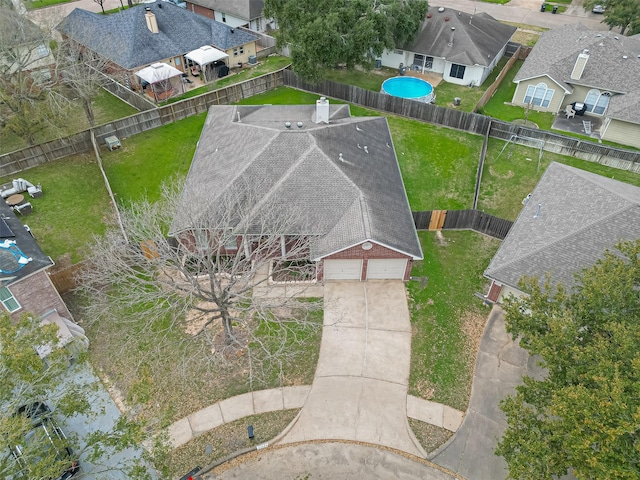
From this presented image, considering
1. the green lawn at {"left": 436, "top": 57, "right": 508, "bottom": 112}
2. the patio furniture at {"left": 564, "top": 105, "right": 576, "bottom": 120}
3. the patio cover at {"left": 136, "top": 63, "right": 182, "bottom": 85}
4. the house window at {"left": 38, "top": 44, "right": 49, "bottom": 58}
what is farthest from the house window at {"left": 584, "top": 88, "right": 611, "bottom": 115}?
the house window at {"left": 38, "top": 44, "right": 49, "bottom": 58}

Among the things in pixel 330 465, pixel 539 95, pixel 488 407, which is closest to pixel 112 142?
pixel 330 465

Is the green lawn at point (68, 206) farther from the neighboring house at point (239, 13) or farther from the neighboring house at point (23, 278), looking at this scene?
the neighboring house at point (239, 13)

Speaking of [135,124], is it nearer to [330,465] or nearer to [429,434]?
[330,465]

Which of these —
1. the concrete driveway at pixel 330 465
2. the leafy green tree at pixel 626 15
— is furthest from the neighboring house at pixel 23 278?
the leafy green tree at pixel 626 15

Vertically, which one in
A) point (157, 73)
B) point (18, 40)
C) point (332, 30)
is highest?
point (332, 30)

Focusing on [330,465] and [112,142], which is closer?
[330,465]

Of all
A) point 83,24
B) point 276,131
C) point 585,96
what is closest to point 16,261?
point 276,131

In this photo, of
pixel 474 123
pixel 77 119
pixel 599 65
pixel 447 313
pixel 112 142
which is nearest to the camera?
pixel 447 313

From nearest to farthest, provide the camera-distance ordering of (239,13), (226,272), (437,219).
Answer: (226,272), (437,219), (239,13)
